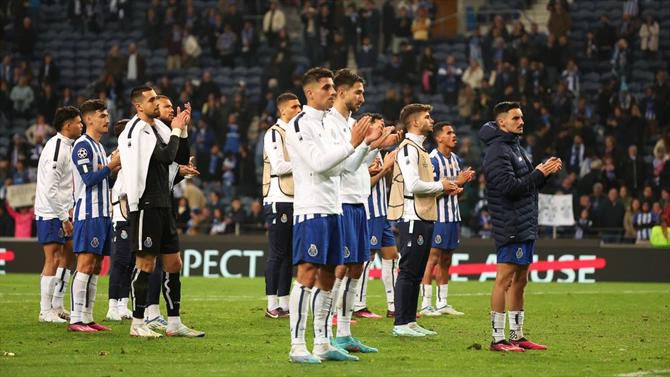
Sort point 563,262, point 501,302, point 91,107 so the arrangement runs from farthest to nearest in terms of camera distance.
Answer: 1. point 563,262
2. point 91,107
3. point 501,302

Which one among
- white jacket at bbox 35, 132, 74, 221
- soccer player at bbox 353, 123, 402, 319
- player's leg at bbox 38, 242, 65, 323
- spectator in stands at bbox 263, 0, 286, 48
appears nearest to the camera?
white jacket at bbox 35, 132, 74, 221

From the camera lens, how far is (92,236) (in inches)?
567

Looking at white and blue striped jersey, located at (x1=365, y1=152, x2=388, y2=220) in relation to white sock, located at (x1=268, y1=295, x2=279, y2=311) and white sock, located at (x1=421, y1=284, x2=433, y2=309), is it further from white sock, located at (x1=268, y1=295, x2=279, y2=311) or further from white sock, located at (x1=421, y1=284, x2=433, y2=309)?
white sock, located at (x1=268, y1=295, x2=279, y2=311)

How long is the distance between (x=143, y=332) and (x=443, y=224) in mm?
5150

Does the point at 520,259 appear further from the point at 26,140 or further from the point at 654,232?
the point at 26,140

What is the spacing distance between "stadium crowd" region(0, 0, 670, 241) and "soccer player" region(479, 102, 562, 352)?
45.9ft

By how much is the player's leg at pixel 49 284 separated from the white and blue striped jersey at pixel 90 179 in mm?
980

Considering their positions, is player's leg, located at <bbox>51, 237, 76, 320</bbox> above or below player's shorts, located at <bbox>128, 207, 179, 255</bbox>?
below

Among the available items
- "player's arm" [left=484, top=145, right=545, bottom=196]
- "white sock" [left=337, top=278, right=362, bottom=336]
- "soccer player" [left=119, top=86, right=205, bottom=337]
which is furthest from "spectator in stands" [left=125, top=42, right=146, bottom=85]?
"player's arm" [left=484, top=145, right=545, bottom=196]

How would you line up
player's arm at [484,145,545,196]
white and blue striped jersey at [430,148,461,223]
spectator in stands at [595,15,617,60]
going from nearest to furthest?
player's arm at [484,145,545,196], white and blue striped jersey at [430,148,461,223], spectator in stands at [595,15,617,60]

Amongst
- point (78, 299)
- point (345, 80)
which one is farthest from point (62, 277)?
point (345, 80)

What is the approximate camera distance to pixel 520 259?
40.3ft

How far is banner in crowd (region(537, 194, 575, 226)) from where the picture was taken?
87.7 ft

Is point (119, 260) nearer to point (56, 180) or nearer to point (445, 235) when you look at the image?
point (56, 180)
